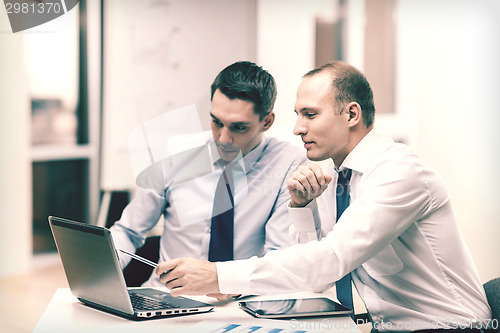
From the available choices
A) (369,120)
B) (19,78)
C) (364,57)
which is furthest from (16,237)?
(369,120)

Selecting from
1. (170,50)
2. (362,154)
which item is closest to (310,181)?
(362,154)

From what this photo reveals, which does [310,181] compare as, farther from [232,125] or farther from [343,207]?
[232,125]

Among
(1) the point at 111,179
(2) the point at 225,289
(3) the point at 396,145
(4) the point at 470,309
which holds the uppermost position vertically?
(3) the point at 396,145

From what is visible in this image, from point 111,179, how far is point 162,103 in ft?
2.18

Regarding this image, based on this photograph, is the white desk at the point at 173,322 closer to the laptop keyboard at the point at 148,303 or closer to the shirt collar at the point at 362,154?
the laptop keyboard at the point at 148,303

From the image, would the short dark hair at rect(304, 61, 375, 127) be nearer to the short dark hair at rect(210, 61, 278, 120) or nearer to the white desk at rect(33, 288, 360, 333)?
the short dark hair at rect(210, 61, 278, 120)

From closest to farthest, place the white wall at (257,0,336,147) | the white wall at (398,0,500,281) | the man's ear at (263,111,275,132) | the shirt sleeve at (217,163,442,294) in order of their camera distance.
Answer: the shirt sleeve at (217,163,442,294)
the man's ear at (263,111,275,132)
the white wall at (257,0,336,147)
the white wall at (398,0,500,281)

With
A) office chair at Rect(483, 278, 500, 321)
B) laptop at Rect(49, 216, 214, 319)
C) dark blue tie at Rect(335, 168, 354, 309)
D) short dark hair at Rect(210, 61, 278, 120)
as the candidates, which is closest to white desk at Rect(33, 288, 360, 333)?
laptop at Rect(49, 216, 214, 319)

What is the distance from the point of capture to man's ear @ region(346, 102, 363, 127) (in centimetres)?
164

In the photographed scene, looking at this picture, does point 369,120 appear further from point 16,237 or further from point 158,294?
point 16,237

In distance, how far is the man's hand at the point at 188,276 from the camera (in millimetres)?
1271

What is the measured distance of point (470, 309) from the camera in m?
1.45

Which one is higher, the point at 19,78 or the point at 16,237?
the point at 19,78

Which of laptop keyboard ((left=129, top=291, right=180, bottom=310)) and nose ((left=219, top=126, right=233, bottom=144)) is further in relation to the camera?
nose ((left=219, top=126, right=233, bottom=144))
